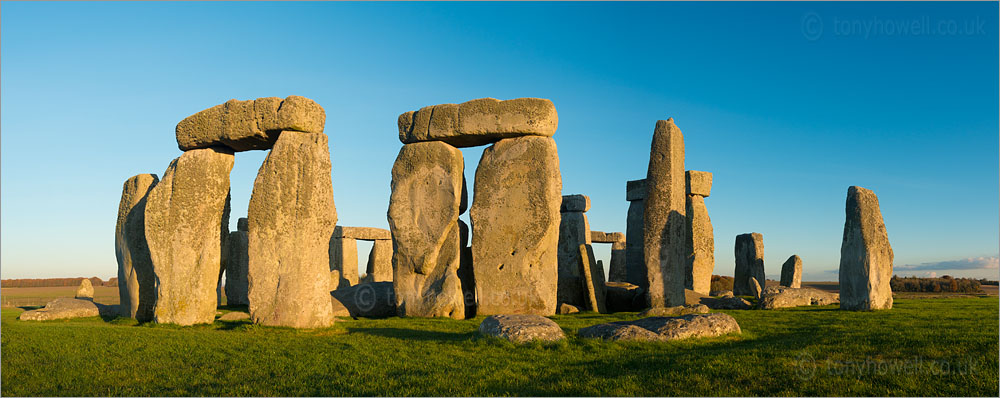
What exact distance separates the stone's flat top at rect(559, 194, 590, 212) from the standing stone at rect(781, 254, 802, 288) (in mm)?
7287

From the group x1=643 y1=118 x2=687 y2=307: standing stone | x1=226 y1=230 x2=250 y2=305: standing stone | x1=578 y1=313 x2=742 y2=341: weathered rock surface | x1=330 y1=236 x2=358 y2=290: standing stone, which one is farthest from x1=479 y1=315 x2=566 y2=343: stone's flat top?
x1=330 y1=236 x2=358 y2=290: standing stone

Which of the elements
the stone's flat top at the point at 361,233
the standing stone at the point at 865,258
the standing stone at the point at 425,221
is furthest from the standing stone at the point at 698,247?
the stone's flat top at the point at 361,233

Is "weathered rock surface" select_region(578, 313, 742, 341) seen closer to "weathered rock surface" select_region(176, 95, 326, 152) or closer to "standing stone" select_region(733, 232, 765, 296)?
"weathered rock surface" select_region(176, 95, 326, 152)

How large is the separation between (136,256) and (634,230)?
44.2ft

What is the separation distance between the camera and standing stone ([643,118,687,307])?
14.5 meters

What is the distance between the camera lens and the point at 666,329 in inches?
334

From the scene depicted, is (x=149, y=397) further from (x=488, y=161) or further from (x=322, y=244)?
(x=488, y=161)

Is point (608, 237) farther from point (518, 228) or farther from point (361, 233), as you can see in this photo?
point (518, 228)

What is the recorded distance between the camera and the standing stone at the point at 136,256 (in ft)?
43.5

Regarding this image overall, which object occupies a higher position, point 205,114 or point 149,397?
point 205,114

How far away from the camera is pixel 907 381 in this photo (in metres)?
5.68

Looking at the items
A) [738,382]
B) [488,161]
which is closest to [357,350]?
[738,382]

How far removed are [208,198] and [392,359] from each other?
20.8 feet

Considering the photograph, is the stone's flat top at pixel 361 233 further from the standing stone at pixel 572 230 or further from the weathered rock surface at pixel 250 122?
the weathered rock surface at pixel 250 122
